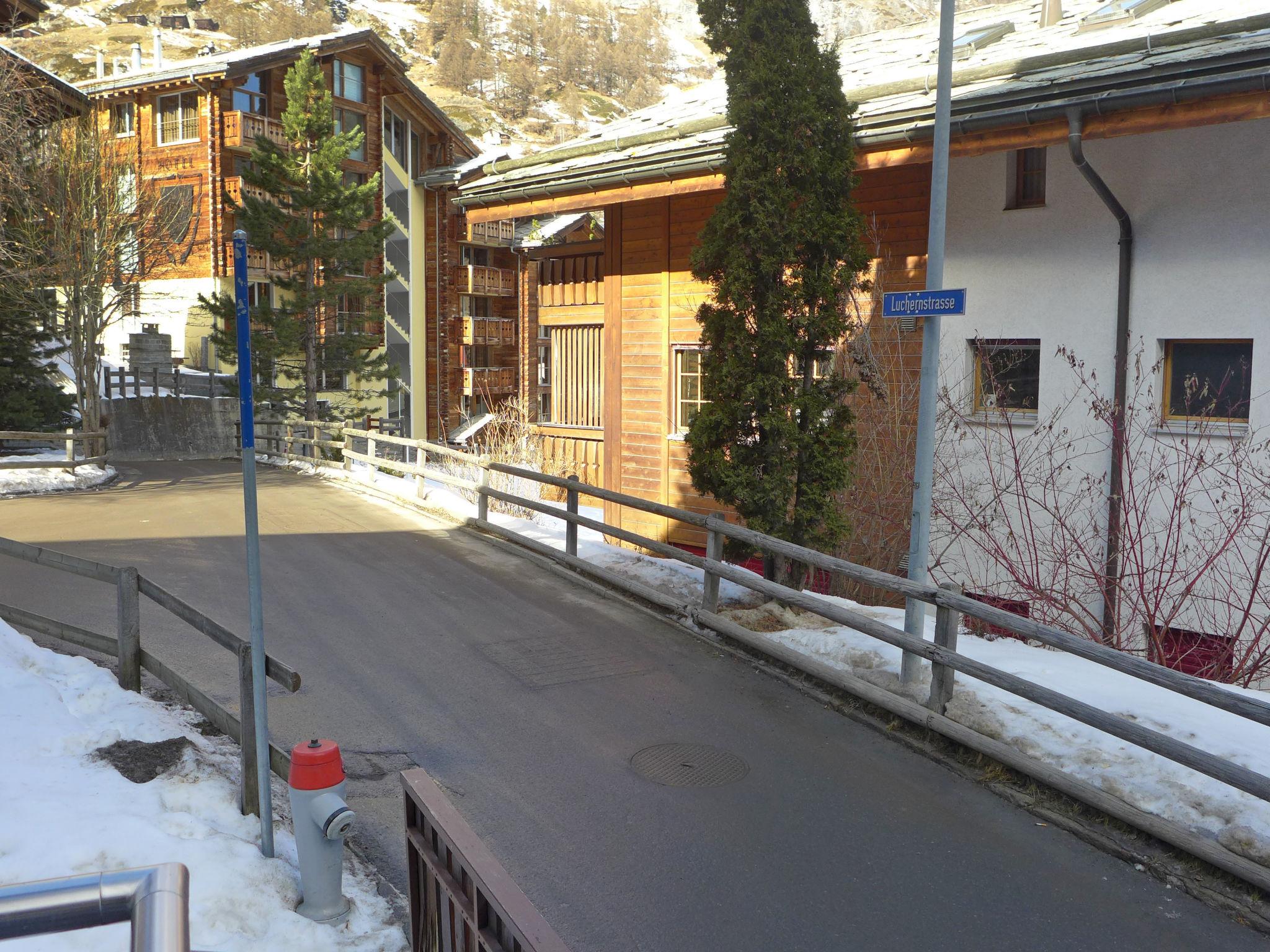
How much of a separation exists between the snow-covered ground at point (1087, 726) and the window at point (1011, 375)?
11.5 ft

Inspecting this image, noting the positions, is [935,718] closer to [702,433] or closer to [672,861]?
[672,861]

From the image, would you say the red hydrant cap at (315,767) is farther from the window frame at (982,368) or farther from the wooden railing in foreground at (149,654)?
the window frame at (982,368)

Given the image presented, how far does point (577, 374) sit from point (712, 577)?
37.2 feet

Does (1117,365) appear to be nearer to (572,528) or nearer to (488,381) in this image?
(572,528)

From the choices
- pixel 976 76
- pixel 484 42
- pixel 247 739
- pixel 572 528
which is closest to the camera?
pixel 247 739

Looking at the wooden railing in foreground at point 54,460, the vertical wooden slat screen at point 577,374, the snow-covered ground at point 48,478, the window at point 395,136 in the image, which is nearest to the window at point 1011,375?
Result: the vertical wooden slat screen at point 577,374

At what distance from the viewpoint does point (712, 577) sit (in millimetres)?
9250

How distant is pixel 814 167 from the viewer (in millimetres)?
9219

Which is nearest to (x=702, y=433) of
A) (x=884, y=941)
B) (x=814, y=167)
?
(x=814, y=167)

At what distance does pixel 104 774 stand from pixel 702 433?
19.3 feet

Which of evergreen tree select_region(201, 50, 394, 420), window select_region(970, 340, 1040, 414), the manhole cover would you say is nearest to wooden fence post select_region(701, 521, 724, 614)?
the manhole cover

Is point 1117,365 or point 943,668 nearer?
point 943,668

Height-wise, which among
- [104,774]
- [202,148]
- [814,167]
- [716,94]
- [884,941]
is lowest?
[884,941]

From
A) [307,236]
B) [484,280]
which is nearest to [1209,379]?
[307,236]
